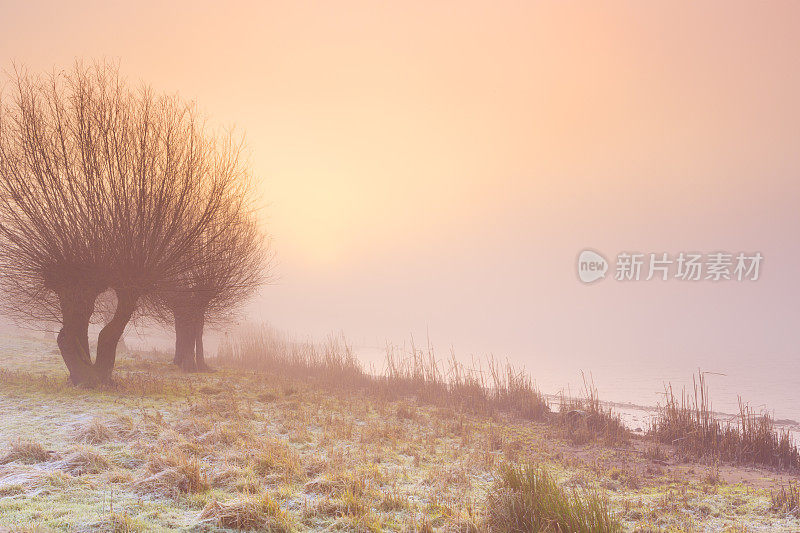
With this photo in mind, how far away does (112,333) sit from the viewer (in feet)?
39.0

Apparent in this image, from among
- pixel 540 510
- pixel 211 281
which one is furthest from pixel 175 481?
pixel 211 281

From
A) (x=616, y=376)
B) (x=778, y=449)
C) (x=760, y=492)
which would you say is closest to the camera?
(x=760, y=492)

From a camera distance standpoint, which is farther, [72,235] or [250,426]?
[72,235]

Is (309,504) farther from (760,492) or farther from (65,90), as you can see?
(65,90)

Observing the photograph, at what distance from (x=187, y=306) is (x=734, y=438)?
14.0 meters

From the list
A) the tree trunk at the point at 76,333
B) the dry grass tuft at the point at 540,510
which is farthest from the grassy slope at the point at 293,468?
the tree trunk at the point at 76,333

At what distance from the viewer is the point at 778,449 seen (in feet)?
29.0

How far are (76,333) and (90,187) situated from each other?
3784 millimetres

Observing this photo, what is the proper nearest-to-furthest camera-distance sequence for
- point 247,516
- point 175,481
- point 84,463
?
1. point 247,516
2. point 175,481
3. point 84,463

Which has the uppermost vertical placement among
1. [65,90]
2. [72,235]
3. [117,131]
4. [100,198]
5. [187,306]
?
[65,90]

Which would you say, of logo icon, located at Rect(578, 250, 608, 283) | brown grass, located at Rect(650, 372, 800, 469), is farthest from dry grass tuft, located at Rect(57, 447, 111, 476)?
logo icon, located at Rect(578, 250, 608, 283)

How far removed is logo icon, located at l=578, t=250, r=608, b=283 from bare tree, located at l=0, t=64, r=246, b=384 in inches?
498

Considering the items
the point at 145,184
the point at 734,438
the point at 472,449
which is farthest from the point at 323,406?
the point at 734,438

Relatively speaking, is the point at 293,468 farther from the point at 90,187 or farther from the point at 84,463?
the point at 90,187
